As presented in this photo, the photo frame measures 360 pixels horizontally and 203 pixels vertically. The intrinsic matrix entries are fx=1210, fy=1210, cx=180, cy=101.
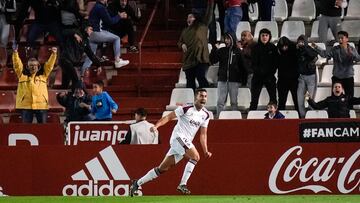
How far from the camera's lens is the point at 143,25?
93.1ft

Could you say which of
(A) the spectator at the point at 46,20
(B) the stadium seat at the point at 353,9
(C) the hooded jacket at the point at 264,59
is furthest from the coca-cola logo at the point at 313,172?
(A) the spectator at the point at 46,20

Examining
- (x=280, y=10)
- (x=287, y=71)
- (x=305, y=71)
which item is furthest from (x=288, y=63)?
(x=280, y=10)

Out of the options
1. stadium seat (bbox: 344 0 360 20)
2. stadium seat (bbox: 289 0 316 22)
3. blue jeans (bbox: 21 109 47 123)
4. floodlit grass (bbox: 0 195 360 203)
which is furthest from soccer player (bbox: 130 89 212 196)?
stadium seat (bbox: 344 0 360 20)

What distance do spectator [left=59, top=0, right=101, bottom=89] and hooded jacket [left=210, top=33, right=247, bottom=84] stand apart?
10.0ft

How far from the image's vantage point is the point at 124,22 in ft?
87.2

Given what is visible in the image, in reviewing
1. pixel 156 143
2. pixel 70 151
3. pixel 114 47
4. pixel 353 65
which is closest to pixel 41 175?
pixel 70 151

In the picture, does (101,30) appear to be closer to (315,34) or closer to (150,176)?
(315,34)

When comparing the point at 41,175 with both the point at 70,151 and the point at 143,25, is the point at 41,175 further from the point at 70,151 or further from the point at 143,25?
the point at 143,25

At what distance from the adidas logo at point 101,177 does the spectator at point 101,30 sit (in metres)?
4.00

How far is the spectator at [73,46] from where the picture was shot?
25.4 meters

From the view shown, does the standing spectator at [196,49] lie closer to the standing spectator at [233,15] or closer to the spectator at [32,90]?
the standing spectator at [233,15]

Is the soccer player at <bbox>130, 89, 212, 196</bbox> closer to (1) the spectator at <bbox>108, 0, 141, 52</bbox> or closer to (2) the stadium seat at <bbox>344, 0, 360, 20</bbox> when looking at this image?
(1) the spectator at <bbox>108, 0, 141, 52</bbox>

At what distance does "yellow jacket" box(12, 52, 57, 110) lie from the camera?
23688 mm

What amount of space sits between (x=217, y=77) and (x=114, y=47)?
2.45m
